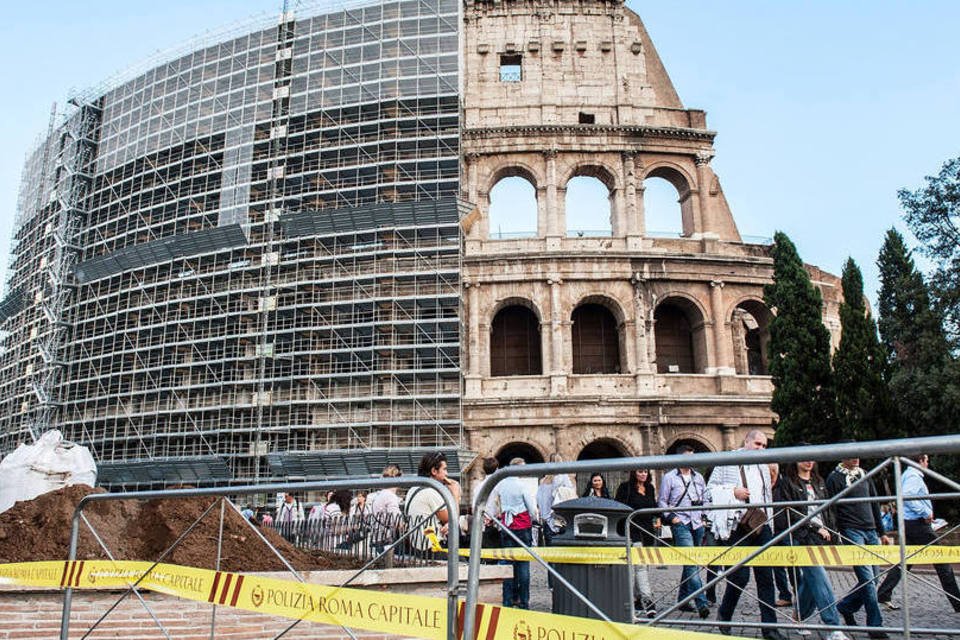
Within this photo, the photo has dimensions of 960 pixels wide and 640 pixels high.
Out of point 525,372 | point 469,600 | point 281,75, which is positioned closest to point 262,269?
point 281,75

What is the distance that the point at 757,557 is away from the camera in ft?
16.6

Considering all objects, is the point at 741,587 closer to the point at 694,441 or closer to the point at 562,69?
the point at 694,441

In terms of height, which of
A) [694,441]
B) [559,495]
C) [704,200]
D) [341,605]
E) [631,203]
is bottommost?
[341,605]

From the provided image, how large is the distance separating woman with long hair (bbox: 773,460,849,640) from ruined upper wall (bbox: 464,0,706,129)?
18142 mm

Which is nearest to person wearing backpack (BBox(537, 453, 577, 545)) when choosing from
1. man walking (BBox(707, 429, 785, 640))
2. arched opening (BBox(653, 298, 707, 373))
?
Result: man walking (BBox(707, 429, 785, 640))

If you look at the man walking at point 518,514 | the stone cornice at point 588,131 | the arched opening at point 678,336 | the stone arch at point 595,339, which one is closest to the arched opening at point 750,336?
the arched opening at point 678,336

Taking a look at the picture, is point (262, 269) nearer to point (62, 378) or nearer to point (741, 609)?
point (62, 378)

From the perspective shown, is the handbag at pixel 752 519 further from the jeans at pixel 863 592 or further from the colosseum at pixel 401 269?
the colosseum at pixel 401 269

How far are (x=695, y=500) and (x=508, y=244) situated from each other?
15.0 metres

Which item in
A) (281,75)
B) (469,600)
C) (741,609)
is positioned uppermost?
(281,75)

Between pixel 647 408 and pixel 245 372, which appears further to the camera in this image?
pixel 245 372

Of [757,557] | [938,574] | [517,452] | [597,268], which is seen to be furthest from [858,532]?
[517,452]

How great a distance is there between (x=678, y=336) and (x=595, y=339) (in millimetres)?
2569

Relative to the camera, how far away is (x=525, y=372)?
878 inches
